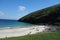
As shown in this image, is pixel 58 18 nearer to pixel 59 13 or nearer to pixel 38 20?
pixel 59 13

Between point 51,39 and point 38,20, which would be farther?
point 38,20

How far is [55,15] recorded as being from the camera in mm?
104688

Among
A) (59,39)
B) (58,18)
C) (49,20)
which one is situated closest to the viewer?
(59,39)

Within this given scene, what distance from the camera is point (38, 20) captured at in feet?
386

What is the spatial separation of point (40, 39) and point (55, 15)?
84868 millimetres

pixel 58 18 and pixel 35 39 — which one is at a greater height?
pixel 58 18

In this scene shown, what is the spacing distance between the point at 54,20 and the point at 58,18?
324 cm

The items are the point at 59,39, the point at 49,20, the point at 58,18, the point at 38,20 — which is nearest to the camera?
the point at 59,39

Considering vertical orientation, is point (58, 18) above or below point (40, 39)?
above

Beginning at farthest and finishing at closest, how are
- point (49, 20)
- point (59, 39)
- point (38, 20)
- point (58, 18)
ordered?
1. point (38, 20)
2. point (49, 20)
3. point (58, 18)
4. point (59, 39)

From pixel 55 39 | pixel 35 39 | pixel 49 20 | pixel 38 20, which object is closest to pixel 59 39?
pixel 55 39

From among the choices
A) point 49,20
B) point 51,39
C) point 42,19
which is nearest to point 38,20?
point 42,19

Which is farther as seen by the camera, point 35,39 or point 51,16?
point 51,16

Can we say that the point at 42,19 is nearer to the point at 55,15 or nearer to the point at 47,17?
the point at 47,17
